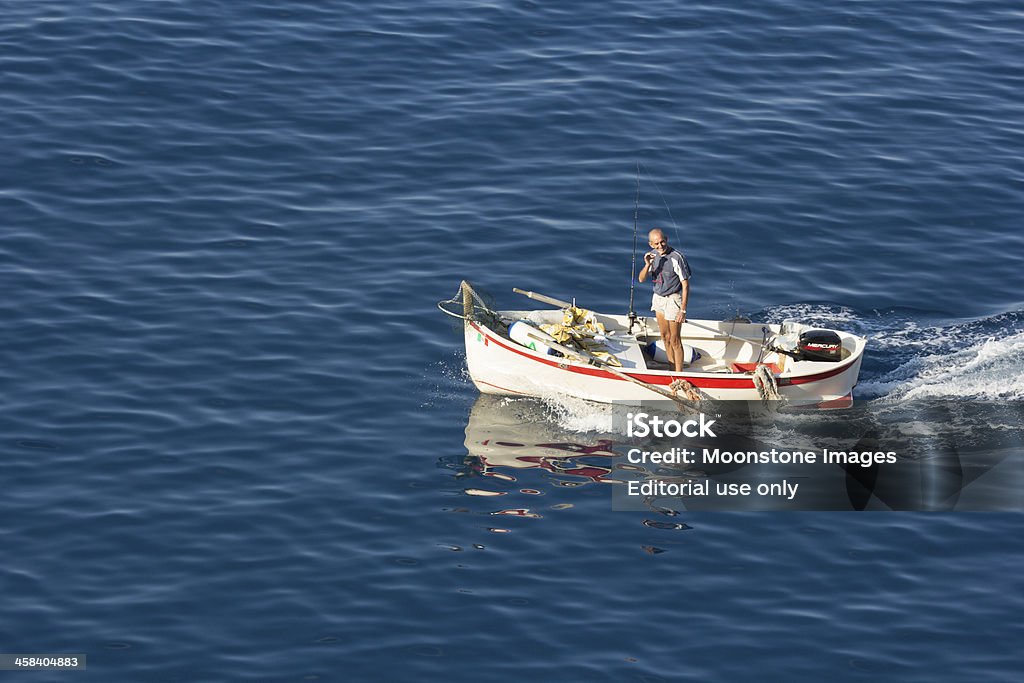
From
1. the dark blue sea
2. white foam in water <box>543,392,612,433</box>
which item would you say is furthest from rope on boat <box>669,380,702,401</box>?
the dark blue sea

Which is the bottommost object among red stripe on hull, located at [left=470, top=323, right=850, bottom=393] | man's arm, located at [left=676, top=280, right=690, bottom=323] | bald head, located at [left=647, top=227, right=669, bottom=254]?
red stripe on hull, located at [left=470, top=323, right=850, bottom=393]

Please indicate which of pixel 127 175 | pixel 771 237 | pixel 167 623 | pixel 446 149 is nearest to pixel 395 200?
pixel 446 149

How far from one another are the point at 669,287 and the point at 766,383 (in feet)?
7.28

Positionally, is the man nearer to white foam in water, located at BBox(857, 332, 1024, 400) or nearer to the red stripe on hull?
the red stripe on hull

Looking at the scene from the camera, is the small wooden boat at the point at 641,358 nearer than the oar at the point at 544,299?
Yes

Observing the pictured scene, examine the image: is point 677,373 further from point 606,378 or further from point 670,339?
point 606,378

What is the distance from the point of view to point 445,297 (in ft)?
91.6

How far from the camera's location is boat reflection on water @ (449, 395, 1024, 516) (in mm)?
22531

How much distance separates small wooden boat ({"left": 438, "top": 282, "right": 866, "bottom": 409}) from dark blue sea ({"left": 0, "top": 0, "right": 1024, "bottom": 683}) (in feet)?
1.99

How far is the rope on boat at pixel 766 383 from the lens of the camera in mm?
24734

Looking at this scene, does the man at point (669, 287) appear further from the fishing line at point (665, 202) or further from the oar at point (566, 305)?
the fishing line at point (665, 202)

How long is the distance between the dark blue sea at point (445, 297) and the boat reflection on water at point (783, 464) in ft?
0.62

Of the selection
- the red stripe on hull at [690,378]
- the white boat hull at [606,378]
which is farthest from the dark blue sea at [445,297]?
the red stripe on hull at [690,378]

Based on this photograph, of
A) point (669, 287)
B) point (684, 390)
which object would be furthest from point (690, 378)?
point (669, 287)
